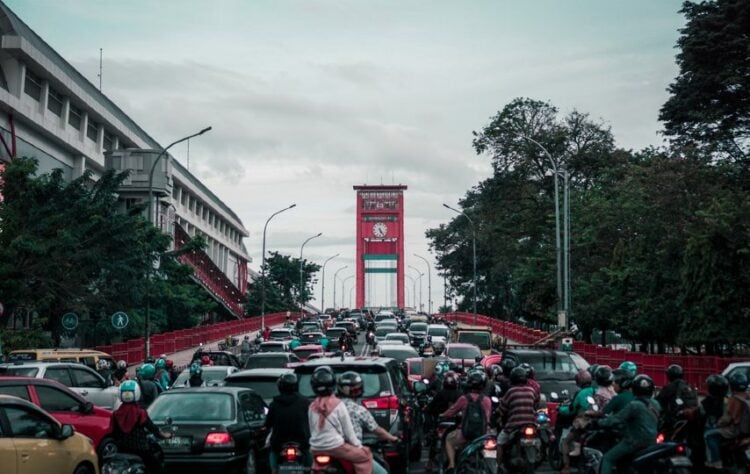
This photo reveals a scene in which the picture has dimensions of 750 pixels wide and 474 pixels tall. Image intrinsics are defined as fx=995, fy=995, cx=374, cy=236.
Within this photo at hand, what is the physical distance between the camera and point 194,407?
13758mm

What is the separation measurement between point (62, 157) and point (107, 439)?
38589mm

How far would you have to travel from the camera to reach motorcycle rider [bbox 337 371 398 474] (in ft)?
30.6

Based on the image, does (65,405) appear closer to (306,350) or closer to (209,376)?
(209,376)

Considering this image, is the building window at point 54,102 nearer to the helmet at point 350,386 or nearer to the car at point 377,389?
the car at point 377,389

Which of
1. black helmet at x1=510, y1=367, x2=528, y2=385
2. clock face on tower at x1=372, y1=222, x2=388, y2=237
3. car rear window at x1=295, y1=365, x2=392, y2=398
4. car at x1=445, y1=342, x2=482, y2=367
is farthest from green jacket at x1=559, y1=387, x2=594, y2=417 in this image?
clock face on tower at x1=372, y1=222, x2=388, y2=237

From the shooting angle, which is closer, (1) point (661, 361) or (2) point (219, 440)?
(2) point (219, 440)

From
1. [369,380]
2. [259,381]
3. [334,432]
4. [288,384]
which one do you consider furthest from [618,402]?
[259,381]

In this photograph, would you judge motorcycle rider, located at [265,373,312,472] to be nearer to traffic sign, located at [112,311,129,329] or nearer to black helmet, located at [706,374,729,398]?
black helmet, located at [706,374,729,398]

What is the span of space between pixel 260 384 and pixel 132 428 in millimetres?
5388

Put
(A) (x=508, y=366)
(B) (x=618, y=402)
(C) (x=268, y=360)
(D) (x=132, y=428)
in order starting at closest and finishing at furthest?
(D) (x=132, y=428) < (B) (x=618, y=402) < (A) (x=508, y=366) < (C) (x=268, y=360)

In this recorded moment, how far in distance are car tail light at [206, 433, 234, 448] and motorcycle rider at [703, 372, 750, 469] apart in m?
6.03

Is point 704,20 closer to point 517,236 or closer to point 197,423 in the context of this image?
point 517,236

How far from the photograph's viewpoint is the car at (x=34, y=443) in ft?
33.5

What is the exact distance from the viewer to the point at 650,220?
1741 inches
